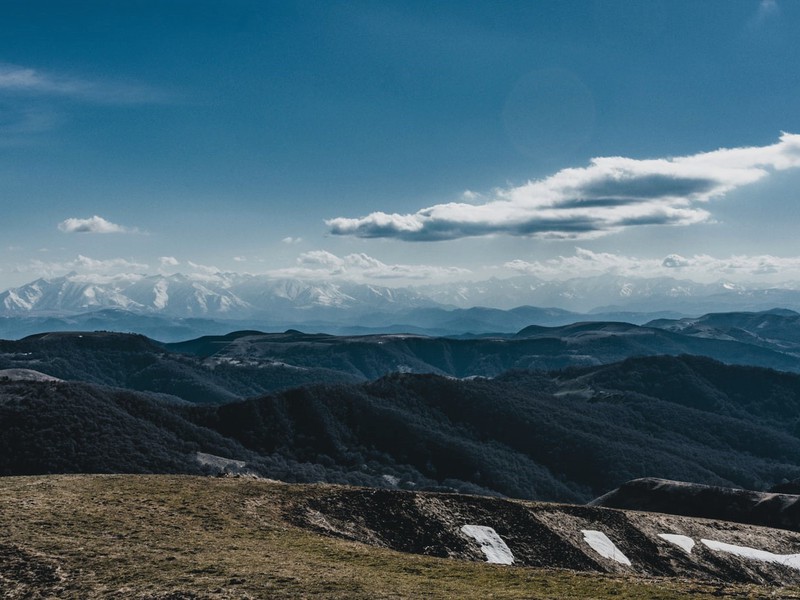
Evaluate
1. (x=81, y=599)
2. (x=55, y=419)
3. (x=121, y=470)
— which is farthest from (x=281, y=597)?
(x=55, y=419)

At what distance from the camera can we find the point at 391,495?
58.8 m

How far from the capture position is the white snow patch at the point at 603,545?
5791 cm

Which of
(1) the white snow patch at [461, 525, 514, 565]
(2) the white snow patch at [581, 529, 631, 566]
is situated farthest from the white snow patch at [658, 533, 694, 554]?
(1) the white snow patch at [461, 525, 514, 565]

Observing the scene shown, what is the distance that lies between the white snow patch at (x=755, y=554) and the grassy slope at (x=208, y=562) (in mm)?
35581

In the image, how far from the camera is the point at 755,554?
65.9m

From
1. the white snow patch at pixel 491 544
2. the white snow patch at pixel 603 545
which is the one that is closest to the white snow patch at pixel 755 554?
the white snow patch at pixel 603 545

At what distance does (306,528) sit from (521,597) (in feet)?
76.2

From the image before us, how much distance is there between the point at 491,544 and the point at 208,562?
29256mm

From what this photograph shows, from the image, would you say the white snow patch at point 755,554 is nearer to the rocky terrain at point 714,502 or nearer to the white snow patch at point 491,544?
the white snow patch at point 491,544

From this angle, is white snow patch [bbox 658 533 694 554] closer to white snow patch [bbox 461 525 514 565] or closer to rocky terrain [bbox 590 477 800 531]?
white snow patch [bbox 461 525 514 565]

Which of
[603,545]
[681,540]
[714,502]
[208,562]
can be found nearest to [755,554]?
[681,540]

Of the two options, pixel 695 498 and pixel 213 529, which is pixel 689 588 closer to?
pixel 213 529

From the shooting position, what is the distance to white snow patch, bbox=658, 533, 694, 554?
63.7 meters

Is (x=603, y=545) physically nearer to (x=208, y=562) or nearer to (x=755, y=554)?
(x=755, y=554)
